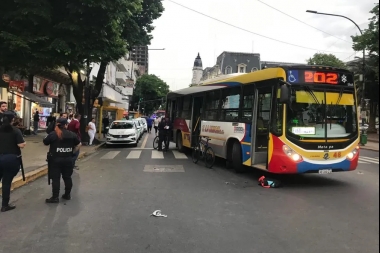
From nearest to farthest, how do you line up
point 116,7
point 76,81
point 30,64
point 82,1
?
1. point 82,1
2. point 116,7
3. point 30,64
4. point 76,81

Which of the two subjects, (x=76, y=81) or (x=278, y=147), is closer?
(x=278, y=147)

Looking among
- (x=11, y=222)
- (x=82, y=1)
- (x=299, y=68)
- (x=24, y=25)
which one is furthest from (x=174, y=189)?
(x=24, y=25)

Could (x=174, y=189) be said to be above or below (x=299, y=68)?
below

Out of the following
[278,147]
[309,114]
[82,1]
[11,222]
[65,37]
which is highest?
[82,1]

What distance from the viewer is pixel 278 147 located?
8.33 metres

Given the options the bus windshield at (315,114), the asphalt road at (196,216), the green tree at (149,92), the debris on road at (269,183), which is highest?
the green tree at (149,92)

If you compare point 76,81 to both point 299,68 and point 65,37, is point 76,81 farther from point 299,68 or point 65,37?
point 299,68

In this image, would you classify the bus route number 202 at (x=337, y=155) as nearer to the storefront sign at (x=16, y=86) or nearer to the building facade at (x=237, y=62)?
the storefront sign at (x=16, y=86)

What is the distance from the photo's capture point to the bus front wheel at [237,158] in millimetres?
10234

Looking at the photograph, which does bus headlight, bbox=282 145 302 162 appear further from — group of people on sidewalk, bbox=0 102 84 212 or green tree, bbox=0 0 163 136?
green tree, bbox=0 0 163 136

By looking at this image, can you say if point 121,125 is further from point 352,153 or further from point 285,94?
point 352,153

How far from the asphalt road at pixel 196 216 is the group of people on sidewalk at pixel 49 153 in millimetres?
419

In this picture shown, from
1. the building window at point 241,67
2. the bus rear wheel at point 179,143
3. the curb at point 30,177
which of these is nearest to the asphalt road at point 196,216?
the curb at point 30,177

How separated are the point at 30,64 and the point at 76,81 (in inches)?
248
